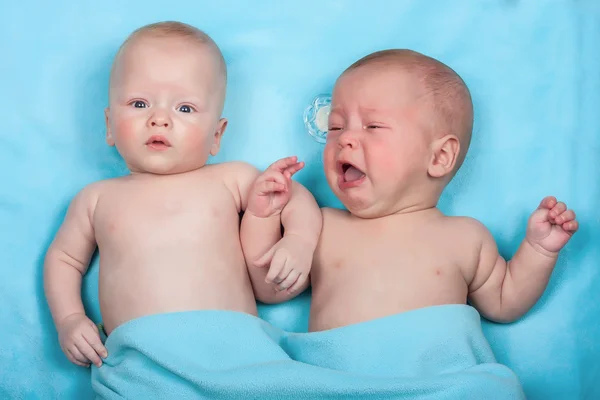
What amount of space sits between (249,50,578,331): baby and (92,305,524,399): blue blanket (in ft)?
0.21

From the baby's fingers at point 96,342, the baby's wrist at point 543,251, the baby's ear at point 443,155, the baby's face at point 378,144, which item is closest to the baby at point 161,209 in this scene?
the baby's fingers at point 96,342

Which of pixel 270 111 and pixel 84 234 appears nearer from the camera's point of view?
pixel 84 234

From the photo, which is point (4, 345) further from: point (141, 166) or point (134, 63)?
point (134, 63)

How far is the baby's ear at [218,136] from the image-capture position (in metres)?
1.84

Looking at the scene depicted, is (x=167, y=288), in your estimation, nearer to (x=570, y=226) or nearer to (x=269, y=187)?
(x=269, y=187)

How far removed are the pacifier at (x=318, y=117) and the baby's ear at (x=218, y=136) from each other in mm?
203

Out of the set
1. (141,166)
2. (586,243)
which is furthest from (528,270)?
(141,166)

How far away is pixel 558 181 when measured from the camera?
1.91m

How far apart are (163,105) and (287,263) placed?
418 mm

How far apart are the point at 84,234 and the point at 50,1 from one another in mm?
596

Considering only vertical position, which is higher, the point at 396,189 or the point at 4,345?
the point at 396,189

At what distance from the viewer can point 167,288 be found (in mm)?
1643

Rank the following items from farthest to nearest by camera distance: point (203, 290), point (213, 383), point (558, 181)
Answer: point (558, 181) < point (203, 290) < point (213, 383)

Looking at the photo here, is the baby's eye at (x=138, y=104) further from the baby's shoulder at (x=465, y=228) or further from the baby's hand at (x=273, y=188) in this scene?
the baby's shoulder at (x=465, y=228)
